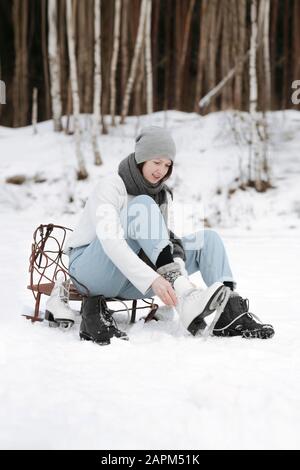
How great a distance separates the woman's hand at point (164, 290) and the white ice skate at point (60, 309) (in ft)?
1.66

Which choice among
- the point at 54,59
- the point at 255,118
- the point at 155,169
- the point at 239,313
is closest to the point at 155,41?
the point at 54,59

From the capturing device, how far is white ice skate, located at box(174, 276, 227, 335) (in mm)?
2389

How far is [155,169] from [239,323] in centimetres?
71

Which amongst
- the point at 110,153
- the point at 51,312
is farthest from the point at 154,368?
the point at 110,153

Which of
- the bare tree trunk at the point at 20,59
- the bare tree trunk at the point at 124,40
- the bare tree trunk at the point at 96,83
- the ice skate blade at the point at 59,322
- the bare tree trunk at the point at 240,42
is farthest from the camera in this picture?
the bare tree trunk at the point at 20,59

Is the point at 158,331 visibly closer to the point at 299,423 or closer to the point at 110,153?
the point at 299,423

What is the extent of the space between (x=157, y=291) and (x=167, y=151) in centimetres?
60

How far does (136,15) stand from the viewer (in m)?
11.2

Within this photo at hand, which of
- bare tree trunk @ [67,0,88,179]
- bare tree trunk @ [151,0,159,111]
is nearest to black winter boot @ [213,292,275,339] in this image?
bare tree trunk @ [67,0,88,179]

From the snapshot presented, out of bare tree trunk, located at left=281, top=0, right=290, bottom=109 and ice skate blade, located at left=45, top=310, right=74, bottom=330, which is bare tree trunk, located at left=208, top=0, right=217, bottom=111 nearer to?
bare tree trunk, located at left=281, top=0, right=290, bottom=109

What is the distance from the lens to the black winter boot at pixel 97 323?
2477 millimetres

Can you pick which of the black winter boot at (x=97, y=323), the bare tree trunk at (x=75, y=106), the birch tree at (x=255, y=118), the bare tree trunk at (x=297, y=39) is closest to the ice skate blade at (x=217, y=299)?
the black winter boot at (x=97, y=323)

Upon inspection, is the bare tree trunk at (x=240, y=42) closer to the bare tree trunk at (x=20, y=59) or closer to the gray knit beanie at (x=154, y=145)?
the bare tree trunk at (x=20, y=59)

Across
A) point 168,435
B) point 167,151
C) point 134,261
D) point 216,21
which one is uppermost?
point 216,21
